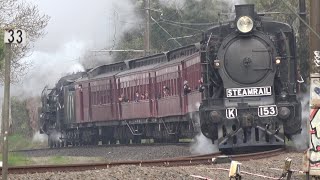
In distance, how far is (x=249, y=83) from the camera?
16531mm

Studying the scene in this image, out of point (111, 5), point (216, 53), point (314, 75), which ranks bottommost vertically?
point (314, 75)

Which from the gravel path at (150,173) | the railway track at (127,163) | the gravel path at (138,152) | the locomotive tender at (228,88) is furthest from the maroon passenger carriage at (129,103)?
the gravel path at (150,173)

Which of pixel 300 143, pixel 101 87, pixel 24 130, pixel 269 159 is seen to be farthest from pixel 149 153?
pixel 24 130

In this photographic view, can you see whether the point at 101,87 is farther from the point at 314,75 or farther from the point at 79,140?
the point at 314,75

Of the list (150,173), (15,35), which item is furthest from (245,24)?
(15,35)

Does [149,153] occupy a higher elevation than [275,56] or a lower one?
lower

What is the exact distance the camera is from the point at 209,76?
1638 cm

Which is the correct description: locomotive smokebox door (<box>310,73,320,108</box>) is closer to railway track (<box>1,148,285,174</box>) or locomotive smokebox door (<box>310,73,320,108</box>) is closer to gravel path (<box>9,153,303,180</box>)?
gravel path (<box>9,153,303,180</box>)

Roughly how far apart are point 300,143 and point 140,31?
31.4 meters

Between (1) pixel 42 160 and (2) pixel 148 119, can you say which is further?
(2) pixel 148 119

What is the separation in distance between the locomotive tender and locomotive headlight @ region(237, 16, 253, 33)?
0.06ft

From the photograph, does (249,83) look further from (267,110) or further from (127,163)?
(127,163)

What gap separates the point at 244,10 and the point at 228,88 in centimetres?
172

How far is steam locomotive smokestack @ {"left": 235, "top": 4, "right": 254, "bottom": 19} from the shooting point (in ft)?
53.3
